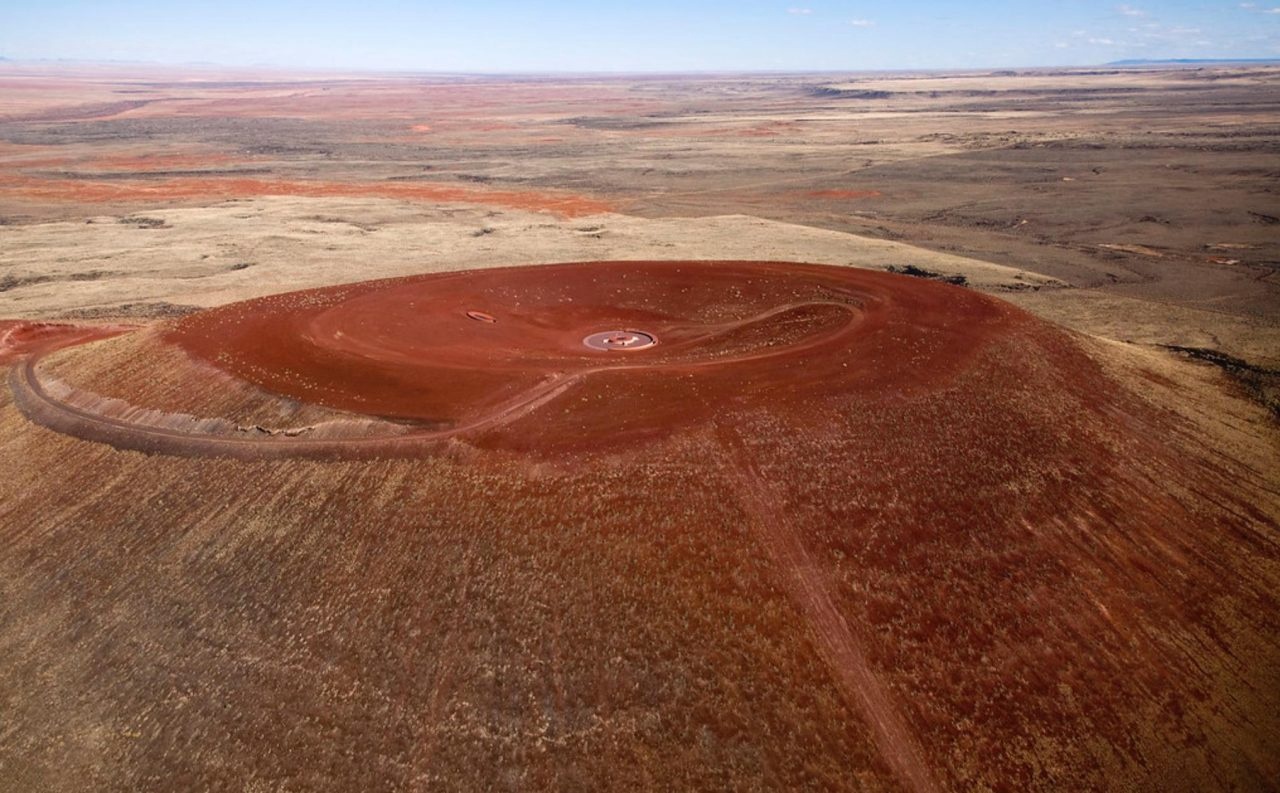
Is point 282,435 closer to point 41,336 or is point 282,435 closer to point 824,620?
point 824,620

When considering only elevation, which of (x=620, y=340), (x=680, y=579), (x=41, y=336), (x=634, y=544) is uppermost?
(x=620, y=340)

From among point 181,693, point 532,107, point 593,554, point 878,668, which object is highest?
point 532,107

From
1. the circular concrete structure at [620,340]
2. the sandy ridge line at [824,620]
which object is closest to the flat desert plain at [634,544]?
the sandy ridge line at [824,620]

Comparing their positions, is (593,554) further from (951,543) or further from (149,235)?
(149,235)

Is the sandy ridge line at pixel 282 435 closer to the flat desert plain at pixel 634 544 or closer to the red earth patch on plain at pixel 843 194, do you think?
the flat desert plain at pixel 634 544

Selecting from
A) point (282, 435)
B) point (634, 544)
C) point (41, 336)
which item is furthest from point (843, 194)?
point (634, 544)

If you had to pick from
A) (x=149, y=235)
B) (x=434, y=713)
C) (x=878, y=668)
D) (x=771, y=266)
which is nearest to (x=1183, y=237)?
(x=771, y=266)
